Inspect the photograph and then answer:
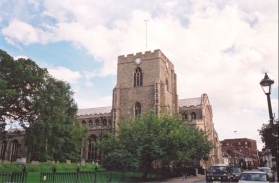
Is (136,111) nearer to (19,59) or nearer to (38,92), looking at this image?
(38,92)

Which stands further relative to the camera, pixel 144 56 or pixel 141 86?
pixel 144 56

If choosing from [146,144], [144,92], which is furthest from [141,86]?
[146,144]

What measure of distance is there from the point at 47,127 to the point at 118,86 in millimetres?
13975

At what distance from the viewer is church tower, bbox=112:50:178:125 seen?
4300 cm

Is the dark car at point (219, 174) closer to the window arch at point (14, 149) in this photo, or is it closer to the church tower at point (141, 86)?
the church tower at point (141, 86)

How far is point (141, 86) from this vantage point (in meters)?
44.6

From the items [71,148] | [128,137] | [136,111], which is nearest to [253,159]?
[136,111]

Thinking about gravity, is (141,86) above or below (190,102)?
above

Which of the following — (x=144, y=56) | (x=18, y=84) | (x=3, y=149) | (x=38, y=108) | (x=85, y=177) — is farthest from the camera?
(x=3, y=149)

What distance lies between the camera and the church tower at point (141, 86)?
141 ft

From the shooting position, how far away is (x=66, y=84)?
4422 cm

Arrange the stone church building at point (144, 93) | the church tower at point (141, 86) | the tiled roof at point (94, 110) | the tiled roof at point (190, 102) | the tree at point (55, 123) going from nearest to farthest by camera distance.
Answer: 1. the tree at point (55, 123)
2. the church tower at point (141, 86)
3. the stone church building at point (144, 93)
4. the tiled roof at point (190, 102)
5. the tiled roof at point (94, 110)

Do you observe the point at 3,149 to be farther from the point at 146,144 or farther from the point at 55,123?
the point at 146,144

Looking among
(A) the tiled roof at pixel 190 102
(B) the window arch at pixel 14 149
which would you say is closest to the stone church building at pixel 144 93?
(A) the tiled roof at pixel 190 102
